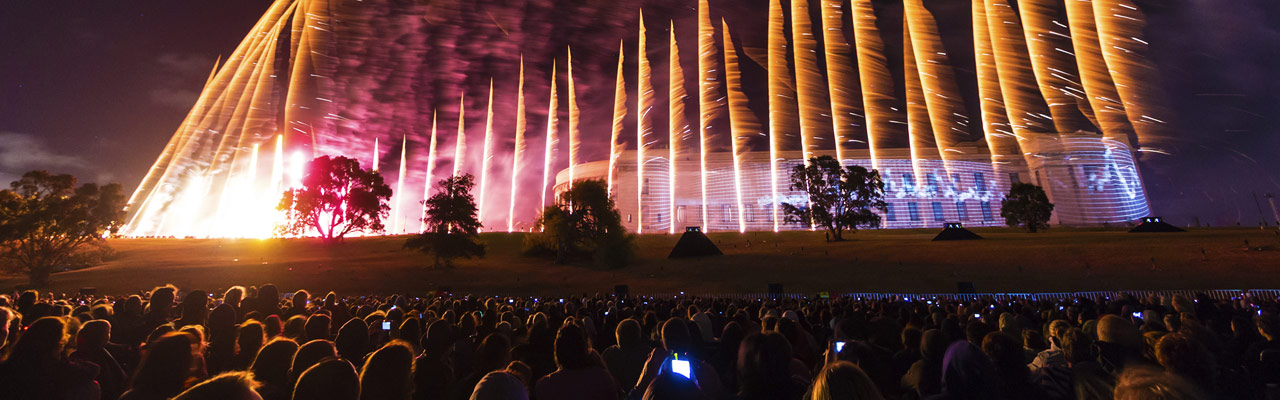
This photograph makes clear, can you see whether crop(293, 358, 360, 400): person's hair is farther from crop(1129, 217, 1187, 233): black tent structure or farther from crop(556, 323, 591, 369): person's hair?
crop(1129, 217, 1187, 233): black tent structure

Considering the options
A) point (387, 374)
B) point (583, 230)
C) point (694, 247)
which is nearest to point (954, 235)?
point (694, 247)

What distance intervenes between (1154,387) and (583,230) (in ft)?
155

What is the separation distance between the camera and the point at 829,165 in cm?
5478

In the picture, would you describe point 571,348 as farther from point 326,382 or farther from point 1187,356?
point 1187,356

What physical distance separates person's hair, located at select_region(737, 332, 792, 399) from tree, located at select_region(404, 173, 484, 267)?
44002 millimetres

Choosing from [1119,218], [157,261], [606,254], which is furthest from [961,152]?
[157,261]

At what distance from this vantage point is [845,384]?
2.12 m

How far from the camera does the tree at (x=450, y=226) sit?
4378 centimetres

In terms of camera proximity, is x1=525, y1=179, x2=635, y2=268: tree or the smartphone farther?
x1=525, y1=179, x2=635, y2=268: tree

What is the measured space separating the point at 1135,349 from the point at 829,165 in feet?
176

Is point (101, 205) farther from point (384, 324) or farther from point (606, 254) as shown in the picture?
point (384, 324)

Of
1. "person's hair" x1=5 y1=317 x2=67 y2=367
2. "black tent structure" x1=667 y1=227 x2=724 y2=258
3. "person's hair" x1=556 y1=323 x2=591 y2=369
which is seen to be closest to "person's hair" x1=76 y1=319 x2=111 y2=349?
"person's hair" x1=5 y1=317 x2=67 y2=367

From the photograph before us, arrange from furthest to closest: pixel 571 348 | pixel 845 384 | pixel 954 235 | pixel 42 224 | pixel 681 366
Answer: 1. pixel 954 235
2. pixel 42 224
3. pixel 571 348
4. pixel 681 366
5. pixel 845 384

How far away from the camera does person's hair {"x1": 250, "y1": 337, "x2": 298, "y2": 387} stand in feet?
10.7
